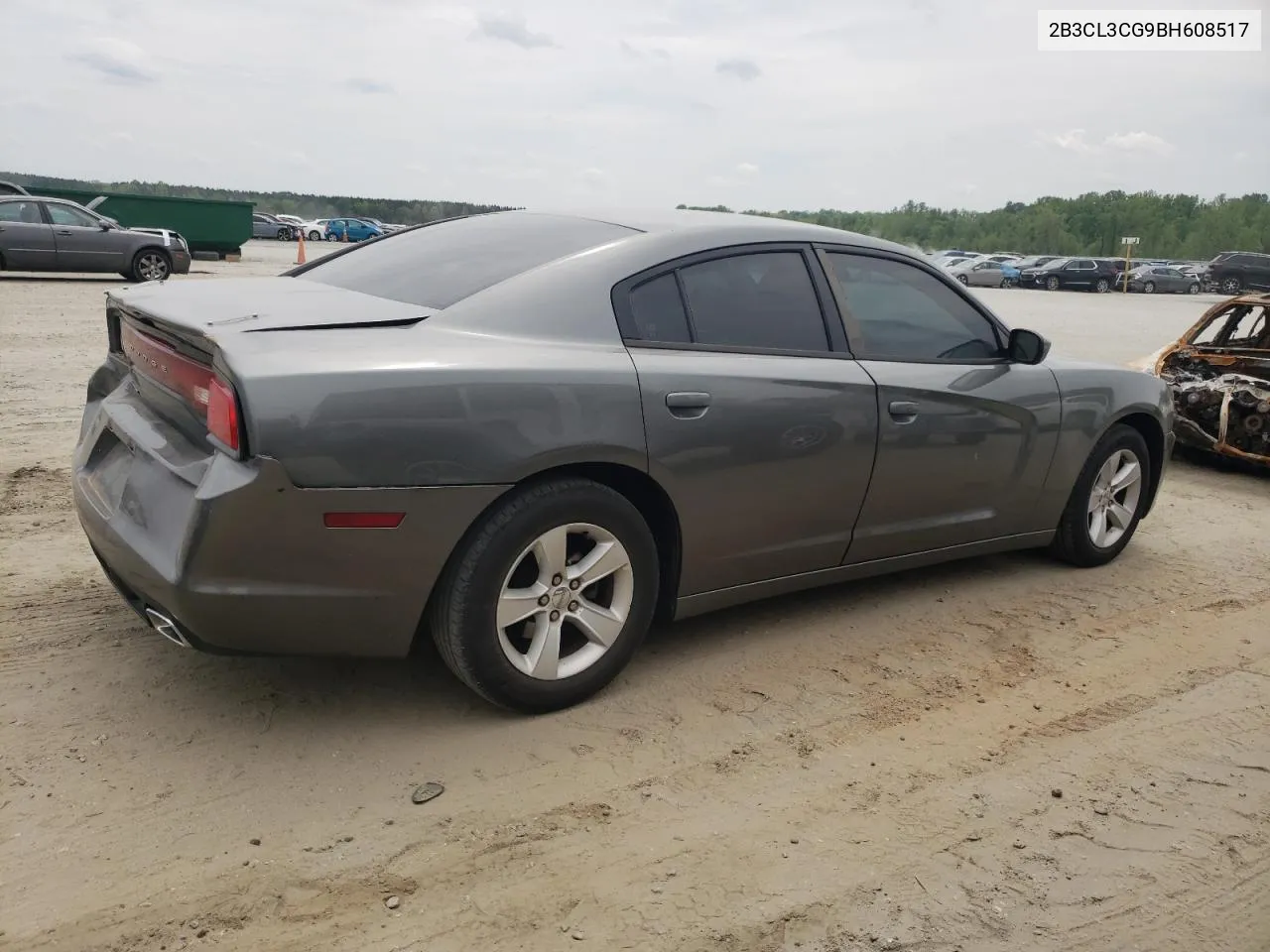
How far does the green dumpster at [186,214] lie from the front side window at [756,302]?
2481 cm

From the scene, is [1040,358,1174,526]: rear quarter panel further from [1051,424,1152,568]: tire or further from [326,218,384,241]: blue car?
[326,218,384,241]: blue car

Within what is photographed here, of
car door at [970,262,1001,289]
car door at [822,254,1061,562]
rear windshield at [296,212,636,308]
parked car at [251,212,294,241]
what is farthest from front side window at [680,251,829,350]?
parked car at [251,212,294,241]

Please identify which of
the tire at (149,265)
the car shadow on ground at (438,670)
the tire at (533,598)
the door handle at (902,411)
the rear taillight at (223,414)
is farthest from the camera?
the tire at (149,265)

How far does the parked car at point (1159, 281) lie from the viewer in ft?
138

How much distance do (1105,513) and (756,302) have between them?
2.40m

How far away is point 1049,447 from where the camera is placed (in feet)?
15.1

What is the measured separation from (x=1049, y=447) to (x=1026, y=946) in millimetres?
2662

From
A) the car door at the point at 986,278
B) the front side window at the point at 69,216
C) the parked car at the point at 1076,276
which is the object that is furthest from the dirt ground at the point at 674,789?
the parked car at the point at 1076,276

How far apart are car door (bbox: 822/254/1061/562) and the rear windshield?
1.02 m

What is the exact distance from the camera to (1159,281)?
4197 centimetres

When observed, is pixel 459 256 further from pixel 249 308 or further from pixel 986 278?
pixel 986 278

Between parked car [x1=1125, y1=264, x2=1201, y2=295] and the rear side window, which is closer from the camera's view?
the rear side window

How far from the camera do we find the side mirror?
4453mm

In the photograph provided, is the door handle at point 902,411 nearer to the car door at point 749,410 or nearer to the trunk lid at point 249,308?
the car door at point 749,410
